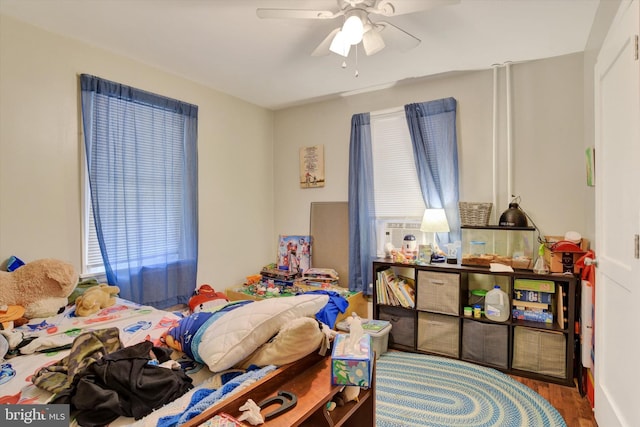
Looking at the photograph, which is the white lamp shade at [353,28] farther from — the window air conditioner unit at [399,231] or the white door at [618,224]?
the window air conditioner unit at [399,231]

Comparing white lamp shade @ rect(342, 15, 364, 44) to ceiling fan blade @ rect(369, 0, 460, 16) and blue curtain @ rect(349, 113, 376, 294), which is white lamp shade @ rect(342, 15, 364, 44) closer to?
ceiling fan blade @ rect(369, 0, 460, 16)

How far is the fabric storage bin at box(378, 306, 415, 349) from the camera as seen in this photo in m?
3.03

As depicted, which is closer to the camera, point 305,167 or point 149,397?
point 149,397

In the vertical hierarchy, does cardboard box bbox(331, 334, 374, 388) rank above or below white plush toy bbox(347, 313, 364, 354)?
below

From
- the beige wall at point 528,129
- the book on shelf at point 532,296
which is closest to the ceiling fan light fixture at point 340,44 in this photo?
the beige wall at point 528,129

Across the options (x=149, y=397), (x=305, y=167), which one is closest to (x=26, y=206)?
(x=149, y=397)

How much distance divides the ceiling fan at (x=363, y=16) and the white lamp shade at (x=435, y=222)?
4.70 feet

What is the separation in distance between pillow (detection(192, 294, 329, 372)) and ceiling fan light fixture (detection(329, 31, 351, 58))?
1.45m

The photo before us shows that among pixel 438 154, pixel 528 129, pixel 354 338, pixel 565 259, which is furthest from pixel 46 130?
pixel 565 259

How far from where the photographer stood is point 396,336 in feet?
10.1

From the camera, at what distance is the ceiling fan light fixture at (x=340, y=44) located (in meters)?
1.94

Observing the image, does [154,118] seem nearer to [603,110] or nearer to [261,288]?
[261,288]

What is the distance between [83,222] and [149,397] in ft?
6.79

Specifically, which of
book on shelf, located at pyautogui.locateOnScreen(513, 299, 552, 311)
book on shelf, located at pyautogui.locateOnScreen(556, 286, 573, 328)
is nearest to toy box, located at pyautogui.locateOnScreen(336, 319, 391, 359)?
book on shelf, located at pyautogui.locateOnScreen(513, 299, 552, 311)
